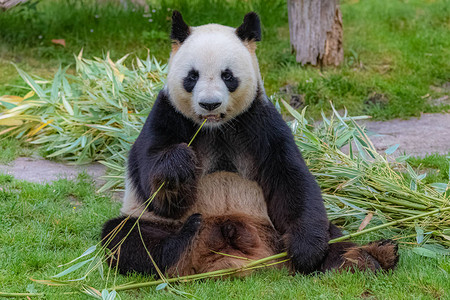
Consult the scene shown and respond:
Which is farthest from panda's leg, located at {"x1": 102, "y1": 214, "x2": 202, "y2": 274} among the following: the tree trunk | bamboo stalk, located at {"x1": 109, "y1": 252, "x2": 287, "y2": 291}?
the tree trunk

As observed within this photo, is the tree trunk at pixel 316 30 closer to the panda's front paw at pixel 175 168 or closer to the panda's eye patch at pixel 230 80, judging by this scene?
the panda's eye patch at pixel 230 80

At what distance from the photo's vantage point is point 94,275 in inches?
140

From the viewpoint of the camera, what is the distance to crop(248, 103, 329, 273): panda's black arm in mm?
3607

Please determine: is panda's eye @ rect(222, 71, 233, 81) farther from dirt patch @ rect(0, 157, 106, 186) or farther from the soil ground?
dirt patch @ rect(0, 157, 106, 186)

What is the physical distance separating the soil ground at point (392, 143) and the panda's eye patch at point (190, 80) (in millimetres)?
2271

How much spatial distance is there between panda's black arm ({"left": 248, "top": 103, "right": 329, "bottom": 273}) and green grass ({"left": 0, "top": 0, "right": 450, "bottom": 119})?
12.4 feet

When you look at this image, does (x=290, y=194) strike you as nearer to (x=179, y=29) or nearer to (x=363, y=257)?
(x=363, y=257)

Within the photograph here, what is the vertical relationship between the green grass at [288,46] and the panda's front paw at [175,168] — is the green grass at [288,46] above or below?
below

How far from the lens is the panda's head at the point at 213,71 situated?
3.44 meters

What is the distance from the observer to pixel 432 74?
27.2 feet

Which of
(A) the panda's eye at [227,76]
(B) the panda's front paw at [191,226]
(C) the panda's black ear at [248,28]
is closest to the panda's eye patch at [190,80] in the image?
(A) the panda's eye at [227,76]

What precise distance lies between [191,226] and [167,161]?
412mm

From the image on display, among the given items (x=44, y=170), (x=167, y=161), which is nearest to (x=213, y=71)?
(x=167, y=161)

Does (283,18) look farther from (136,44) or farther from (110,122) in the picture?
(110,122)
